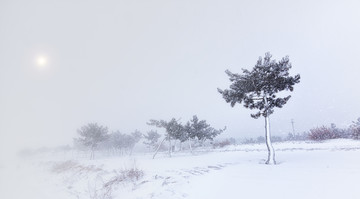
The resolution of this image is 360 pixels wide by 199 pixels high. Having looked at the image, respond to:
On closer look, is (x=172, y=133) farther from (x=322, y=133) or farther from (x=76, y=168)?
(x=322, y=133)

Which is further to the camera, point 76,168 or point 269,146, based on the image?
point 76,168

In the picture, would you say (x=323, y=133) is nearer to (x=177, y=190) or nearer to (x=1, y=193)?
(x=177, y=190)

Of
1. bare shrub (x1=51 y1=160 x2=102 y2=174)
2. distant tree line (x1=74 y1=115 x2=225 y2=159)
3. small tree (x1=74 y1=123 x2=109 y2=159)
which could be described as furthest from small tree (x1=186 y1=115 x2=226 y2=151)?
small tree (x1=74 y1=123 x2=109 y2=159)

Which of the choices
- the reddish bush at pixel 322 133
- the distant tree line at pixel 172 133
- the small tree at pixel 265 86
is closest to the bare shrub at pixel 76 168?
the distant tree line at pixel 172 133

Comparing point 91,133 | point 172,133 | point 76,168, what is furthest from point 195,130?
point 91,133

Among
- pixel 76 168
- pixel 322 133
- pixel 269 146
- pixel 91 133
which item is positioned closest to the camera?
pixel 269 146

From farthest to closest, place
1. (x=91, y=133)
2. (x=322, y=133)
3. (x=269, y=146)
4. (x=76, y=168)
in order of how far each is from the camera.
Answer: (x=91, y=133)
(x=322, y=133)
(x=76, y=168)
(x=269, y=146)

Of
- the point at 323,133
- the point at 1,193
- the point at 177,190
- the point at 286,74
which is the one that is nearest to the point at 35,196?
the point at 1,193

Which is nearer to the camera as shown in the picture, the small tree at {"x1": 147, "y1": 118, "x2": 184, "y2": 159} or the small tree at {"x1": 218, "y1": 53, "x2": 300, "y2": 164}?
the small tree at {"x1": 218, "y1": 53, "x2": 300, "y2": 164}

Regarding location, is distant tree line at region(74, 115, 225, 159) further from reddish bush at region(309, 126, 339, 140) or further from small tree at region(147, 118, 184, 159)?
reddish bush at region(309, 126, 339, 140)

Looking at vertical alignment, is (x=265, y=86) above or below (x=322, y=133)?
above

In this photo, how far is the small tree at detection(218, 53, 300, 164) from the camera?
14211mm

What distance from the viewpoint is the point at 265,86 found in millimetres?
14961

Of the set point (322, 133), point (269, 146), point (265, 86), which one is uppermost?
point (265, 86)
